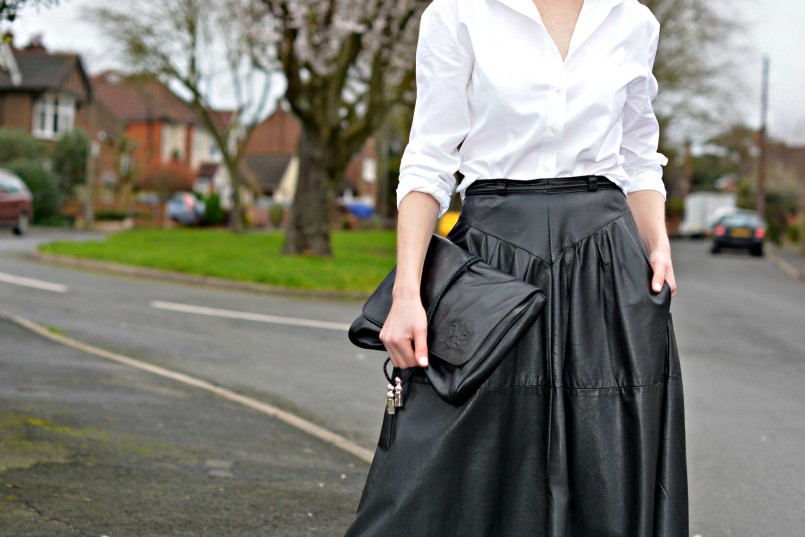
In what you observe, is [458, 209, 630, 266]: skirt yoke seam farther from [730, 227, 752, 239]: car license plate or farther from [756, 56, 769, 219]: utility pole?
[756, 56, 769, 219]: utility pole

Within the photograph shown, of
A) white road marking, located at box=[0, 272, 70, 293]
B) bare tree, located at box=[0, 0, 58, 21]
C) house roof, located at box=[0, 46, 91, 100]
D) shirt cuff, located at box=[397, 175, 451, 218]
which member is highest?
house roof, located at box=[0, 46, 91, 100]

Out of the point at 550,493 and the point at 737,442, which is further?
the point at 737,442

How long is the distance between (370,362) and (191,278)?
27.3 ft

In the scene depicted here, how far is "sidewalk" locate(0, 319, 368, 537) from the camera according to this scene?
152 inches

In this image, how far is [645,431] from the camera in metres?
2.27

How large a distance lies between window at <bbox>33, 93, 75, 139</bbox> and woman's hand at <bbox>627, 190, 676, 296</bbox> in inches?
2071

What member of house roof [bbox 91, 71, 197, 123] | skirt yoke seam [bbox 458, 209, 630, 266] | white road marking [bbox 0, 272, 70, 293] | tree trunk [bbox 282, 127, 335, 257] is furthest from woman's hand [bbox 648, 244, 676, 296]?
house roof [bbox 91, 71, 197, 123]

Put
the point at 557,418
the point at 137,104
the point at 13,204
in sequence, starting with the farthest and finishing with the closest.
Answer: the point at 137,104
the point at 13,204
the point at 557,418

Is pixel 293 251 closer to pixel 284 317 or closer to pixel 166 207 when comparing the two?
pixel 284 317

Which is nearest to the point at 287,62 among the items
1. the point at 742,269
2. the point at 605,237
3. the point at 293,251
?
the point at 293,251

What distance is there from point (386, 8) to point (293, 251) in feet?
17.3

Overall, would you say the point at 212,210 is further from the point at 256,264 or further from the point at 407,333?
the point at 407,333

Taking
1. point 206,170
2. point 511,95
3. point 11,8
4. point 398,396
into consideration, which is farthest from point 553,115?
point 206,170

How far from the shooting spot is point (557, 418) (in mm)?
Result: 2258
